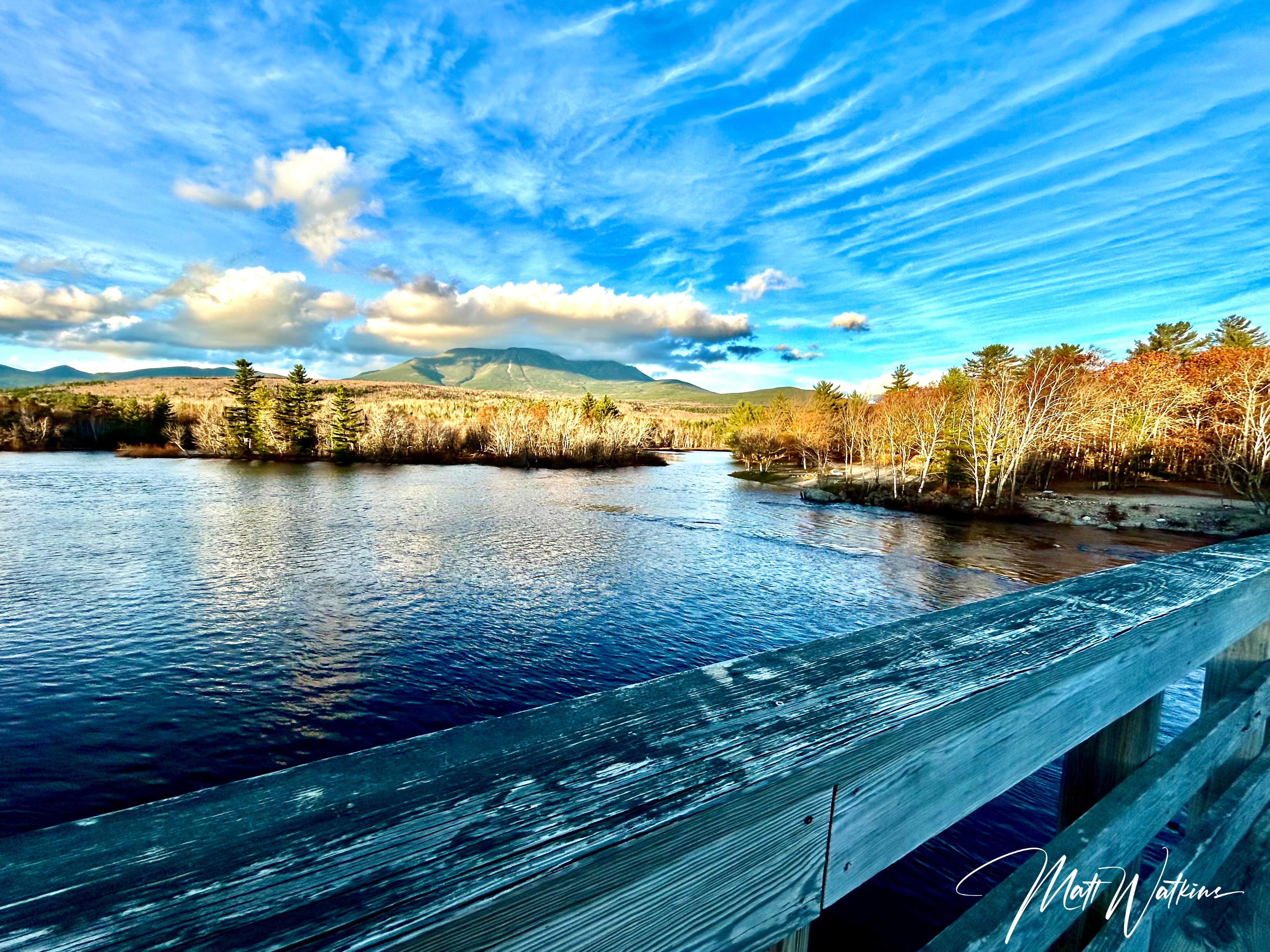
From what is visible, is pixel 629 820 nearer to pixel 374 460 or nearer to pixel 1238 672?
pixel 1238 672

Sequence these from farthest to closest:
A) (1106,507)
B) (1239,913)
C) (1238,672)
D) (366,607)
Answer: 1. (1106,507)
2. (366,607)
3. (1238,672)
4. (1239,913)

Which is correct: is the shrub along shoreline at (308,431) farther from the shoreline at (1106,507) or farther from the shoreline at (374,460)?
the shoreline at (1106,507)

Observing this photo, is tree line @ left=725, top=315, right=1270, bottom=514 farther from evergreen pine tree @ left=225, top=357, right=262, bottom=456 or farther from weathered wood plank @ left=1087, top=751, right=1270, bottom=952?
evergreen pine tree @ left=225, top=357, right=262, bottom=456

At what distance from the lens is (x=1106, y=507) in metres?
36.3

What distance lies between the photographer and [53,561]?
20.2 meters

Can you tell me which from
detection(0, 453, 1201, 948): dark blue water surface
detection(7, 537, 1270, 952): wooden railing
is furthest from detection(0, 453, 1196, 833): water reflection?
detection(7, 537, 1270, 952): wooden railing

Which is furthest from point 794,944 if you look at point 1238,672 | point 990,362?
point 990,362

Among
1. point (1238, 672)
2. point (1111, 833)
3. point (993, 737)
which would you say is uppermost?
point (993, 737)

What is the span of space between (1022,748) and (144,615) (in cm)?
1951

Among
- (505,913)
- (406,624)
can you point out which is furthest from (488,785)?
(406,624)

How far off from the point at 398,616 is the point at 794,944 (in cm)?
1666

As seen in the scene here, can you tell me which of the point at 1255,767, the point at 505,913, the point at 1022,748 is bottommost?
the point at 1255,767

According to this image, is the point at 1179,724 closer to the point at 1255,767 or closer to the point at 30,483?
the point at 1255,767

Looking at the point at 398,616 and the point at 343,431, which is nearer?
the point at 398,616
